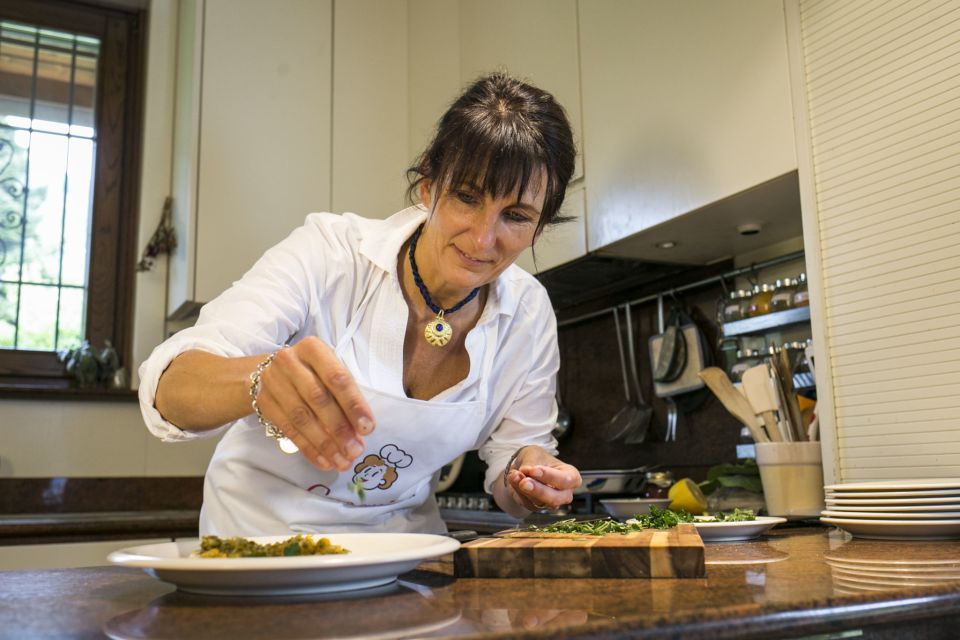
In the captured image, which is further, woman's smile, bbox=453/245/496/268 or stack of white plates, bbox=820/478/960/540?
woman's smile, bbox=453/245/496/268

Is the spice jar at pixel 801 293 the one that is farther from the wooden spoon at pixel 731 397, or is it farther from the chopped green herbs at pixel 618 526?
the chopped green herbs at pixel 618 526

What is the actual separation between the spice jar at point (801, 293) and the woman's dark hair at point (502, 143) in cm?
71

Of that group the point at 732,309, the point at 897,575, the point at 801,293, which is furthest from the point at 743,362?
the point at 897,575

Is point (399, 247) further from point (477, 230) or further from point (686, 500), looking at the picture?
point (686, 500)

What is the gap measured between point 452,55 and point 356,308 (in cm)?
164

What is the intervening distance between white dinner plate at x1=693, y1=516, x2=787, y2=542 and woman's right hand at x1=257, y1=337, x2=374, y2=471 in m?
0.52

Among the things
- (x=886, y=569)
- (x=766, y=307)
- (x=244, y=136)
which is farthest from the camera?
(x=244, y=136)

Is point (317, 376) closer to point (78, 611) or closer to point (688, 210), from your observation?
point (78, 611)

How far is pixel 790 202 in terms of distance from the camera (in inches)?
64.6

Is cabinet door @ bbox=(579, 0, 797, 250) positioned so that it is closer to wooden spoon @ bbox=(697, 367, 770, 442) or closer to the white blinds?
the white blinds

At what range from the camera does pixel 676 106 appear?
1.72m

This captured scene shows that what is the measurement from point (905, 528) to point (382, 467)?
66 cm

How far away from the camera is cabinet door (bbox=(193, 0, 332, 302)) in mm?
2541

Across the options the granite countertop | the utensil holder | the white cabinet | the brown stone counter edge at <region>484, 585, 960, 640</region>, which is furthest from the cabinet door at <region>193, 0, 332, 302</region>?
the brown stone counter edge at <region>484, 585, 960, 640</region>
